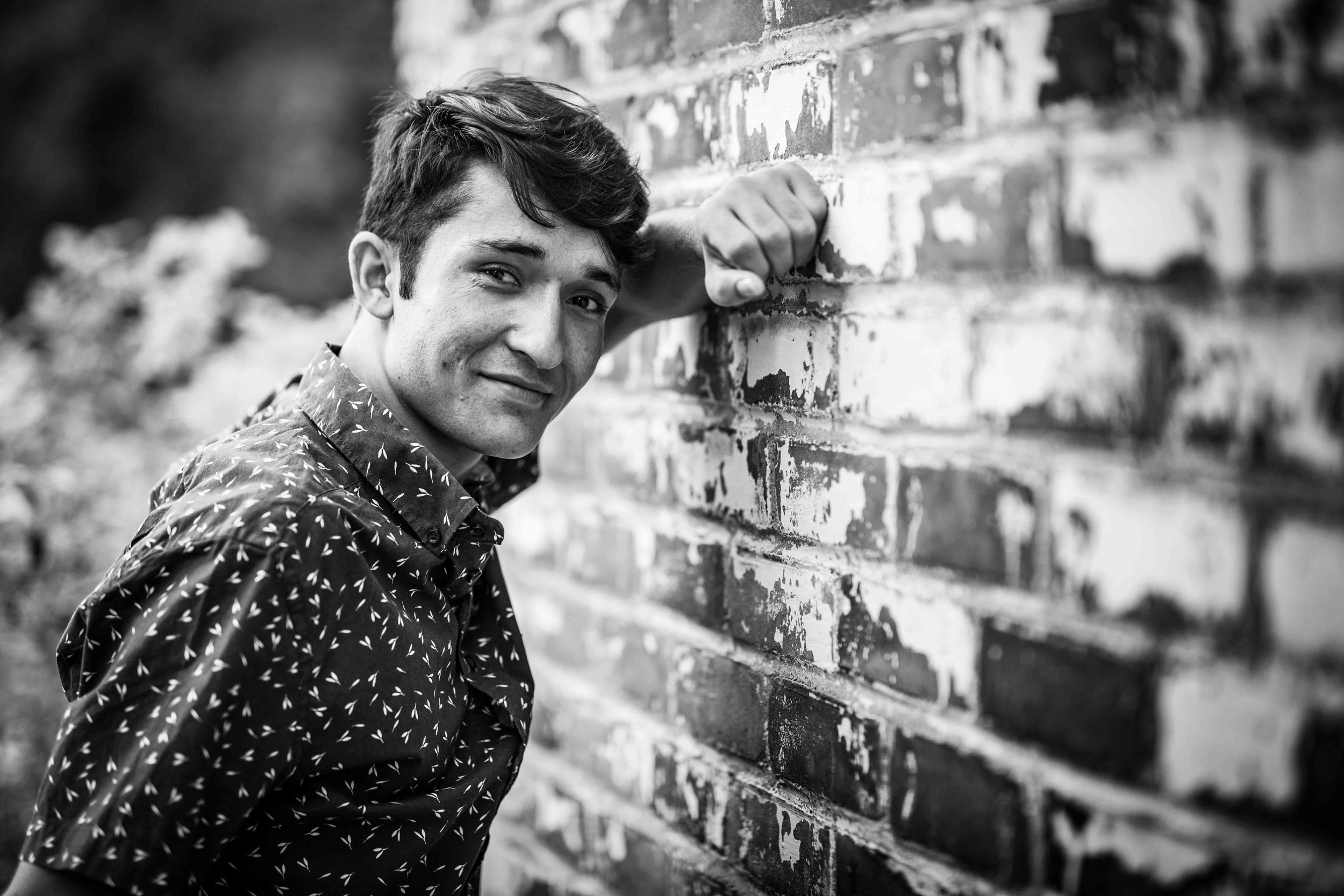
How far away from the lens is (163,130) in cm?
716

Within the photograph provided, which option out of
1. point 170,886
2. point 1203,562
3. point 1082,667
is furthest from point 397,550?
point 1203,562

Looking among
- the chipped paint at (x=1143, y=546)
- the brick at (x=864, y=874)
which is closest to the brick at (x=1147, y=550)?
the chipped paint at (x=1143, y=546)

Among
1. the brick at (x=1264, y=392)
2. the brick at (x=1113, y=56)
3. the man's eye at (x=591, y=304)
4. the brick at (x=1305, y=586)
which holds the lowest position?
the brick at (x=1305, y=586)

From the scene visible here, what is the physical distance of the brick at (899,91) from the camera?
45.4 inches

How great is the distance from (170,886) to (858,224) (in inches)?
46.3

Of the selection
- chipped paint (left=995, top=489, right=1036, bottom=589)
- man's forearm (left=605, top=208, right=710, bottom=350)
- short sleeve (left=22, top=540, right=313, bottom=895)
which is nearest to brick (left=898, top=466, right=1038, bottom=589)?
chipped paint (left=995, top=489, right=1036, bottom=589)

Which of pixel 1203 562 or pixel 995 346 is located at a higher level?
pixel 995 346

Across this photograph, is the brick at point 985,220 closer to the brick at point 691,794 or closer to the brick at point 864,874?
the brick at point 864,874

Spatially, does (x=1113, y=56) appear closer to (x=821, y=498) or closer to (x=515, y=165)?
(x=821, y=498)

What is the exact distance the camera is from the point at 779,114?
1474mm

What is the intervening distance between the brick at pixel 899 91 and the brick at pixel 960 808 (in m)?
0.75

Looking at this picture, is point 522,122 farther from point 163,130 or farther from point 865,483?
point 163,130

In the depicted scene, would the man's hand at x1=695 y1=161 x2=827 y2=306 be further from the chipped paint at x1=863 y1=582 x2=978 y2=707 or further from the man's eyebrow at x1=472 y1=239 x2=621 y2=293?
the chipped paint at x1=863 y1=582 x2=978 y2=707

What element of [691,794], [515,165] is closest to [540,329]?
[515,165]
